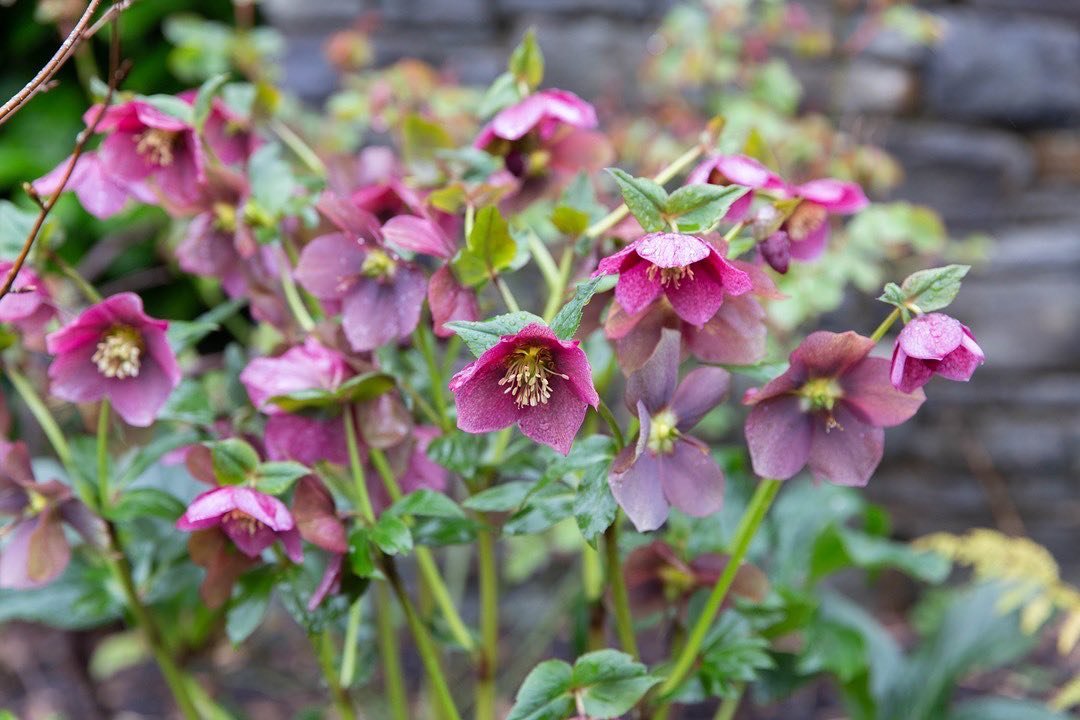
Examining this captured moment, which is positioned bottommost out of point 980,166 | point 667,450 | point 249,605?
point 980,166

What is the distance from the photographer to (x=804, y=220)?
61cm

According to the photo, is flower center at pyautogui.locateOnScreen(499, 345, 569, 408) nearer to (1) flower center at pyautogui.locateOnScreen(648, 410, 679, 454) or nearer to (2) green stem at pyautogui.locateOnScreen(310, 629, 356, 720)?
(1) flower center at pyautogui.locateOnScreen(648, 410, 679, 454)

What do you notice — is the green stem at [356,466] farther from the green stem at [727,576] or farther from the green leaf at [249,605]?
the green stem at [727,576]

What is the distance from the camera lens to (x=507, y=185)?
0.65 metres

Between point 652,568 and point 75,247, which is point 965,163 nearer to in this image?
point 652,568

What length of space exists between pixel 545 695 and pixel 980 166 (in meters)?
1.58

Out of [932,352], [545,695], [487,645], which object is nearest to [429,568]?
[487,645]

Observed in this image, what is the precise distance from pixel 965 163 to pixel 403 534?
1570mm

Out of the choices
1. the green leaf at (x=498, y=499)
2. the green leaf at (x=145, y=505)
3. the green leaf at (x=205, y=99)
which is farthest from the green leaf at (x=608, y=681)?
the green leaf at (x=205, y=99)

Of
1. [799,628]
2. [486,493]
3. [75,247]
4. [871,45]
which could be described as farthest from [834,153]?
[75,247]

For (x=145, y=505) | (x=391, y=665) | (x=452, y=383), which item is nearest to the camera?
(x=452, y=383)

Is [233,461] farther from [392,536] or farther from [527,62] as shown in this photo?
[527,62]

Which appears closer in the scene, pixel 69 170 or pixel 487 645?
pixel 69 170

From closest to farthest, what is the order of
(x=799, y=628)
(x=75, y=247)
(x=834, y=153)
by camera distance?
(x=799, y=628)
(x=834, y=153)
(x=75, y=247)
